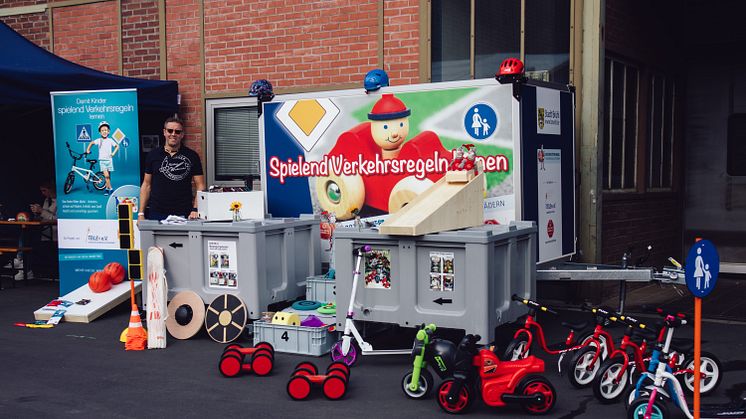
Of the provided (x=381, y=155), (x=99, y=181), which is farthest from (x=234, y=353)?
(x=99, y=181)

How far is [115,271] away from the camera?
10023 mm


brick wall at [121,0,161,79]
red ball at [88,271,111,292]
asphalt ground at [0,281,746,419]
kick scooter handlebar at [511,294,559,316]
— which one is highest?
brick wall at [121,0,161,79]

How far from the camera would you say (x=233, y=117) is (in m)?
12.0

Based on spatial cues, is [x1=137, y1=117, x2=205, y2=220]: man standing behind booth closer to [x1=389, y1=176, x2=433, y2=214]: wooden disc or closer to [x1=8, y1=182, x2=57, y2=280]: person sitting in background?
[x1=389, y1=176, x2=433, y2=214]: wooden disc

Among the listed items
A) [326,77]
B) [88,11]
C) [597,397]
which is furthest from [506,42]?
[88,11]

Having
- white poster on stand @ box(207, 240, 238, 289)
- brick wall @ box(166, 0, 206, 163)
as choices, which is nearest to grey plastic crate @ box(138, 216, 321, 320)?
white poster on stand @ box(207, 240, 238, 289)

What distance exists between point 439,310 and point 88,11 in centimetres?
922

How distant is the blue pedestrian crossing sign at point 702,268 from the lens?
15.0 feet

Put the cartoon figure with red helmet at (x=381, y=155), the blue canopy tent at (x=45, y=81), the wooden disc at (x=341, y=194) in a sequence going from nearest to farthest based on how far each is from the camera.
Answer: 1. the cartoon figure with red helmet at (x=381, y=155)
2. the wooden disc at (x=341, y=194)
3. the blue canopy tent at (x=45, y=81)

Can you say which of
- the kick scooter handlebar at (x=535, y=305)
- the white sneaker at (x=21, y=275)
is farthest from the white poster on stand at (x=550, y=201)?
the white sneaker at (x=21, y=275)

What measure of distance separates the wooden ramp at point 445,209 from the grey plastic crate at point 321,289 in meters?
1.60

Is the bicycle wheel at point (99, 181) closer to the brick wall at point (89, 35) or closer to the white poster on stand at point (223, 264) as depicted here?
the white poster on stand at point (223, 264)

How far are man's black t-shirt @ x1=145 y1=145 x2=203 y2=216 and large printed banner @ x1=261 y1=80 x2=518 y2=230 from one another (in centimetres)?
95

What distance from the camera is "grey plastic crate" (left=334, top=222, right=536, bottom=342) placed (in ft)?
21.9
